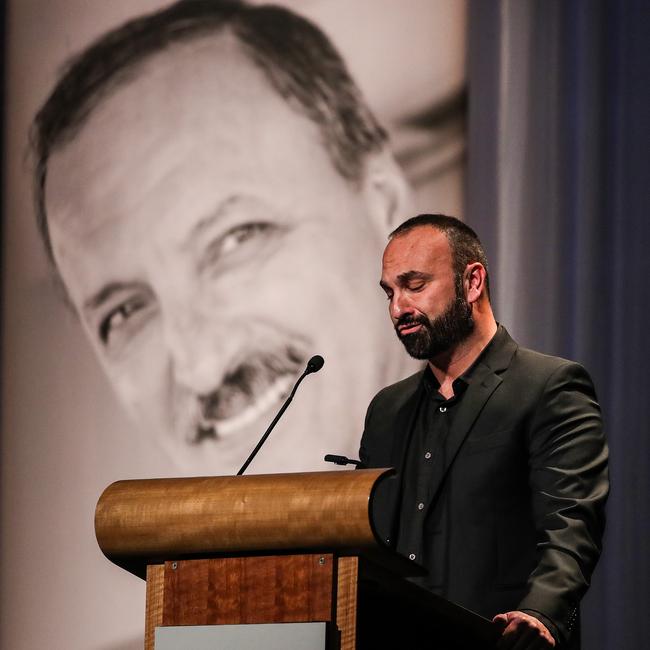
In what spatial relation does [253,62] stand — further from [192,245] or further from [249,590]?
[249,590]

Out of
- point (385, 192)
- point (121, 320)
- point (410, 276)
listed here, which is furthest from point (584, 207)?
point (121, 320)

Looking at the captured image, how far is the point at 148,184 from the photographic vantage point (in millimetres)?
4953

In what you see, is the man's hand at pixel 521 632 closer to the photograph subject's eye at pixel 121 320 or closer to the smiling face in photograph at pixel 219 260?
the smiling face in photograph at pixel 219 260

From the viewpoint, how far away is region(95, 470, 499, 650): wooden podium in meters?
1.96

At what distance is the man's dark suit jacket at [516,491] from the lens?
2613 millimetres

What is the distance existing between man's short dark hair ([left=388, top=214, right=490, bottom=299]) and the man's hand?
40.0 inches

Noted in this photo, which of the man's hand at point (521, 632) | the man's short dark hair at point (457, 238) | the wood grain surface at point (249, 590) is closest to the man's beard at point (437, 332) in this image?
the man's short dark hair at point (457, 238)

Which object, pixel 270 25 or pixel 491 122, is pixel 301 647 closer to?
pixel 491 122

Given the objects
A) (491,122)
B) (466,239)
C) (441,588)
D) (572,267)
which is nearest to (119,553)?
(441,588)

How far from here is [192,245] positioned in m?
4.86

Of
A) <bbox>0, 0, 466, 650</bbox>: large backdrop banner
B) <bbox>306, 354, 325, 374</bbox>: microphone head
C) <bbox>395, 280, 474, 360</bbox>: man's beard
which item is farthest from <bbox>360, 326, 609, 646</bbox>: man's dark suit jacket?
<bbox>0, 0, 466, 650</bbox>: large backdrop banner

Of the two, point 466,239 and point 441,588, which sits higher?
point 466,239

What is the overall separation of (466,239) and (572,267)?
1017 mm

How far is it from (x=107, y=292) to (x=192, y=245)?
0.41 m
